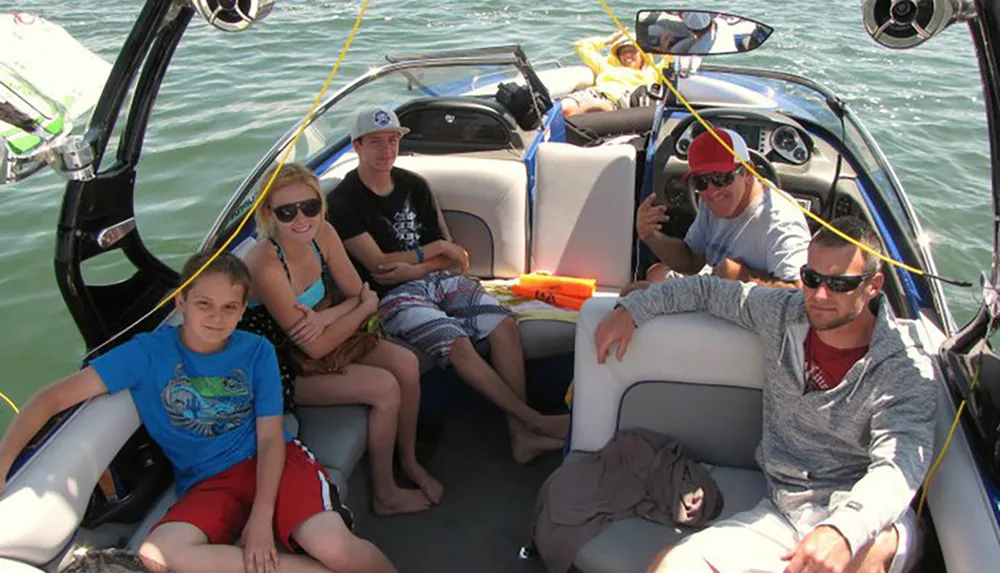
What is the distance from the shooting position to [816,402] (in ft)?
6.59

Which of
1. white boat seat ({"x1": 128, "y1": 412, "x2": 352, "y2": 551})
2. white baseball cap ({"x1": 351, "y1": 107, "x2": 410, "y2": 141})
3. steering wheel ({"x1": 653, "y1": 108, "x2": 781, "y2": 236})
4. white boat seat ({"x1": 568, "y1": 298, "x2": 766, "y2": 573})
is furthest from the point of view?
steering wheel ({"x1": 653, "y1": 108, "x2": 781, "y2": 236})

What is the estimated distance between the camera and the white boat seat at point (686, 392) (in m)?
2.24

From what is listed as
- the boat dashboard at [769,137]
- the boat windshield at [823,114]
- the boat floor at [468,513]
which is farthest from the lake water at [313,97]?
the boat floor at [468,513]

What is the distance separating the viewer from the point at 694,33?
2908 millimetres

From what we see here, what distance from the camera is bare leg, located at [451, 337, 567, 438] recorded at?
2.83m

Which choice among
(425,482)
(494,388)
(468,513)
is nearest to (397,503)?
(425,482)

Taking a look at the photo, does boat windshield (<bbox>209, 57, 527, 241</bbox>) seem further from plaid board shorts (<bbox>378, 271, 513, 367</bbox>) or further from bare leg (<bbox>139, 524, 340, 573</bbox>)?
bare leg (<bbox>139, 524, 340, 573</bbox>)

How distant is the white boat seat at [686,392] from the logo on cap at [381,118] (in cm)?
112

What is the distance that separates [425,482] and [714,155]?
137cm

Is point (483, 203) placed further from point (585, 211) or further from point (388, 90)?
point (388, 90)

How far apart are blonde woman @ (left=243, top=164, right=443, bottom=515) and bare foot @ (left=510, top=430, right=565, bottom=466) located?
295 millimetres

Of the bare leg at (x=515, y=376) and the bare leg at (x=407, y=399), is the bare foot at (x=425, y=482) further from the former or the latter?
the bare leg at (x=515, y=376)

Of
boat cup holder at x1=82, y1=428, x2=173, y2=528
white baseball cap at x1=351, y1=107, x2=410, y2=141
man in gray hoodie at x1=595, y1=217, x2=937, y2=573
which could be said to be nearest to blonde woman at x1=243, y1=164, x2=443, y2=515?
boat cup holder at x1=82, y1=428, x2=173, y2=528

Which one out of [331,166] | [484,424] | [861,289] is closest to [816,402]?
[861,289]
